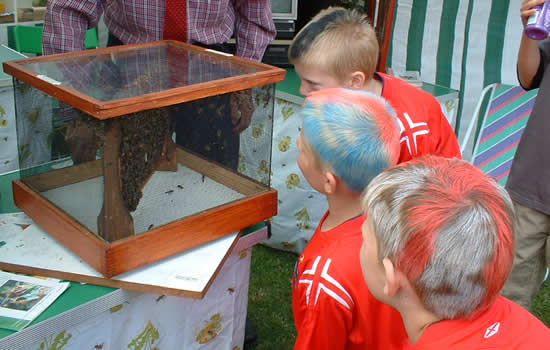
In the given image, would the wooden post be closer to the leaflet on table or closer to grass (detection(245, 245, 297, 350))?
the leaflet on table

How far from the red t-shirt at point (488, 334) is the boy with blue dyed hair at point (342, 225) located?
0.23 m

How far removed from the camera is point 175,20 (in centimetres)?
216

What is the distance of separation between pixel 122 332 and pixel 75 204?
1.39 feet

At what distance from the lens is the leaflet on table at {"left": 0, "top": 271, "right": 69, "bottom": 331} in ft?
4.66

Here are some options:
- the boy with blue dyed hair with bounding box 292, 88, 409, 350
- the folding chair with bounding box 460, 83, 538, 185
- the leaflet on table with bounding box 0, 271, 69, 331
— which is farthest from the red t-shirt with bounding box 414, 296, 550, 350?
the folding chair with bounding box 460, 83, 538, 185

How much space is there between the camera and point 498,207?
3.30 ft

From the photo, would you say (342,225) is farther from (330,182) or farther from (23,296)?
(23,296)

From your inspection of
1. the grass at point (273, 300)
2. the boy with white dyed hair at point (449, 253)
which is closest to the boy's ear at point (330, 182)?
the boy with white dyed hair at point (449, 253)

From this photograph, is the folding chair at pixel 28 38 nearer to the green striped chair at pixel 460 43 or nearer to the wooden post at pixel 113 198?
the green striped chair at pixel 460 43

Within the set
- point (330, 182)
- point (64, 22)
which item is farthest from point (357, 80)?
point (64, 22)

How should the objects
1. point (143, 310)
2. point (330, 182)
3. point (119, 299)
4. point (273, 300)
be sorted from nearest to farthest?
point (330, 182) → point (119, 299) → point (143, 310) → point (273, 300)

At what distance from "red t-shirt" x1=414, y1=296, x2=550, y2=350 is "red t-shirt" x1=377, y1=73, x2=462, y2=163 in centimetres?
79

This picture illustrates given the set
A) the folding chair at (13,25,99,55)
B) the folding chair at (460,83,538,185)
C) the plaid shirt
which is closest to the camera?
the plaid shirt

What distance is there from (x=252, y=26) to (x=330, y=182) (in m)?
1.29
